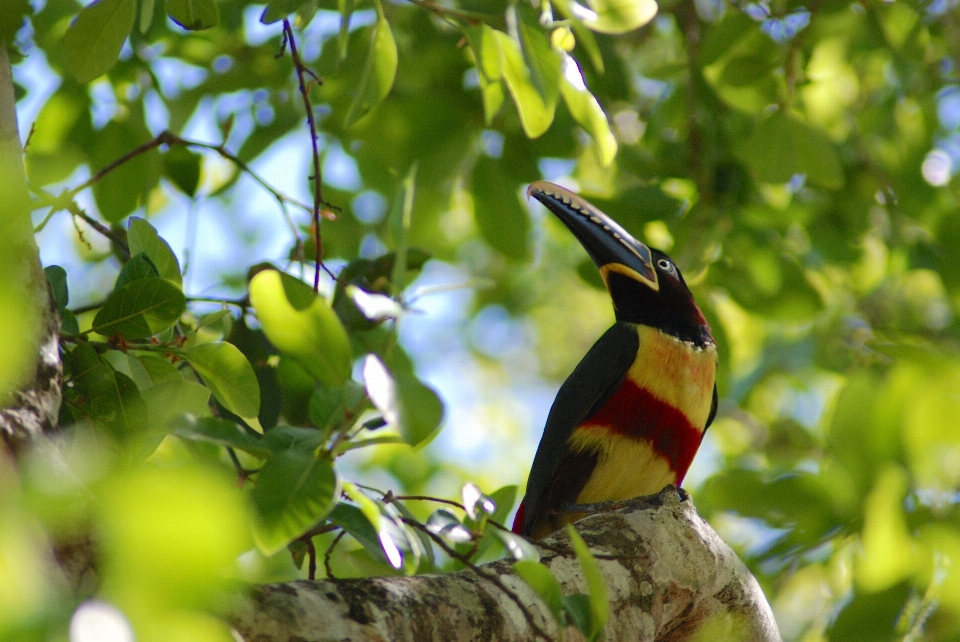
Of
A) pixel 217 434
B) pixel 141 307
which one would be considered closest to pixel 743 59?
pixel 141 307

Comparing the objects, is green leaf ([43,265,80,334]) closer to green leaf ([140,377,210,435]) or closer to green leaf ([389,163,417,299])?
green leaf ([140,377,210,435])

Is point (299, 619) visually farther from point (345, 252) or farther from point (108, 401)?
point (345, 252)

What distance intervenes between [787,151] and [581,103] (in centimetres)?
122

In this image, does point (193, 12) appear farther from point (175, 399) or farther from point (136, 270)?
Answer: point (175, 399)

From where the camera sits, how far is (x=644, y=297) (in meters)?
3.72

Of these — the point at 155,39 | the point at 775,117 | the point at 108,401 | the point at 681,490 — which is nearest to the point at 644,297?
the point at 775,117

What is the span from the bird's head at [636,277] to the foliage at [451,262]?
4.5 inches

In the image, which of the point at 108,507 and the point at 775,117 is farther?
the point at 775,117

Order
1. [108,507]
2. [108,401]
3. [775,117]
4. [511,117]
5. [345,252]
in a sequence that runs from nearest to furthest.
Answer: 1. [108,507]
2. [108,401]
3. [775,117]
4. [511,117]
5. [345,252]

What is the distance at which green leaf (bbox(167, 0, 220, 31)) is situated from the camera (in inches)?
84.5

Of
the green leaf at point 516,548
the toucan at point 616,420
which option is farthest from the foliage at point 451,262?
the toucan at point 616,420

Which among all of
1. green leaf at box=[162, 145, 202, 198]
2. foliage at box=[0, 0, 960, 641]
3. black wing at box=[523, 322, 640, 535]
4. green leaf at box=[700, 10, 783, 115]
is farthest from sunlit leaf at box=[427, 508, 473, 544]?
green leaf at box=[700, 10, 783, 115]

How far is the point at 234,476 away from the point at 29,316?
0.55m

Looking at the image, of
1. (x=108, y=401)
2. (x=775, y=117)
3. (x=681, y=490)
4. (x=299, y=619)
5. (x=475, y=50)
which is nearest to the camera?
(x=299, y=619)
